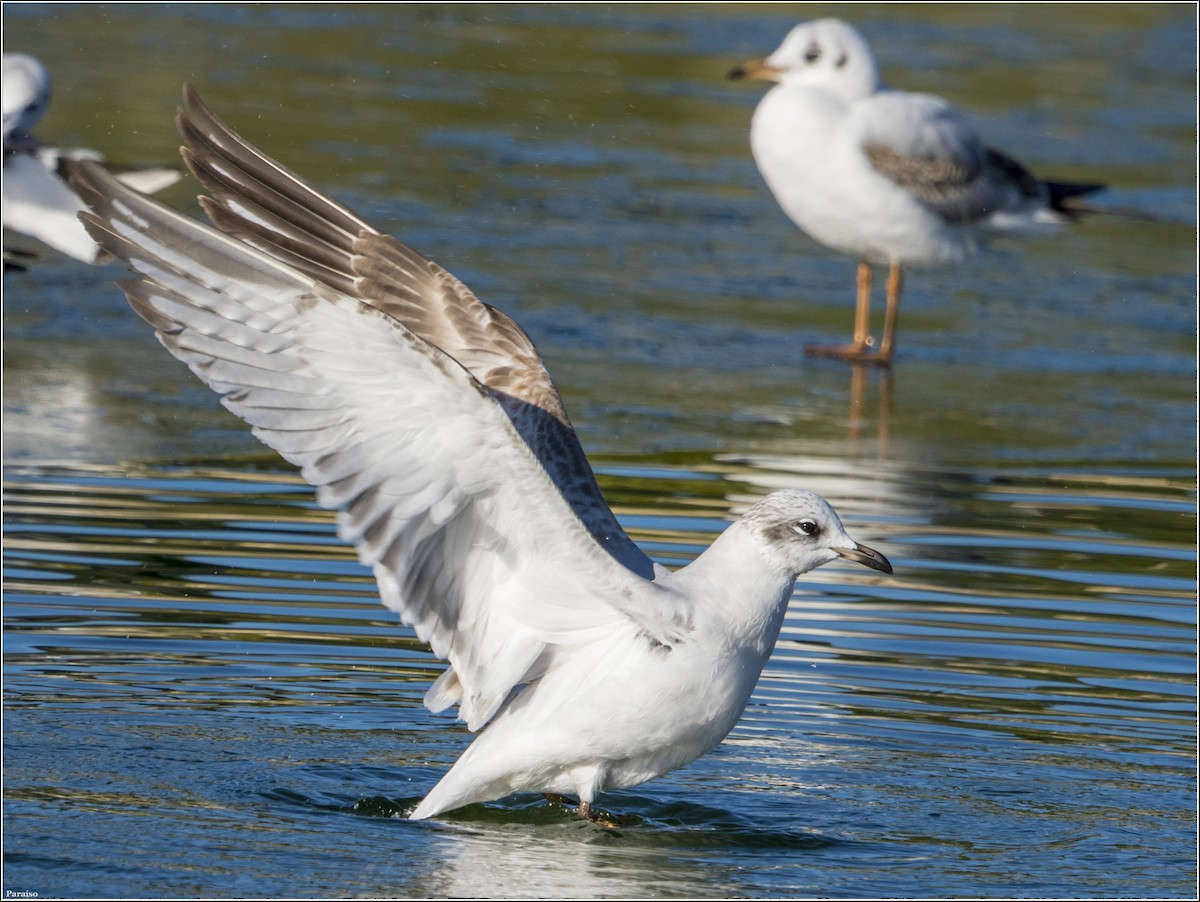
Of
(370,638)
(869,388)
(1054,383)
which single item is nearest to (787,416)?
(869,388)

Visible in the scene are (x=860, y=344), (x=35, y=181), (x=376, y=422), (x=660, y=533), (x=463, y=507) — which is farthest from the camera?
(x=860, y=344)

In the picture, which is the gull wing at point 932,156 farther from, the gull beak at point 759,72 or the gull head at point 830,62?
the gull beak at point 759,72

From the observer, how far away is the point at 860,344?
13.5 m

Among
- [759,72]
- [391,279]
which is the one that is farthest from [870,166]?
[391,279]

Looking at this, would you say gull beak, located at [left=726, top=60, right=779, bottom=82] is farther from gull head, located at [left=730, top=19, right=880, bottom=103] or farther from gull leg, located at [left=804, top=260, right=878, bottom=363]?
gull leg, located at [left=804, top=260, right=878, bottom=363]

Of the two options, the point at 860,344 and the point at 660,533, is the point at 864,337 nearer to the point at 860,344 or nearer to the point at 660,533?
the point at 860,344

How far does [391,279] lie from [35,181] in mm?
6350

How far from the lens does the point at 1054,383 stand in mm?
12945

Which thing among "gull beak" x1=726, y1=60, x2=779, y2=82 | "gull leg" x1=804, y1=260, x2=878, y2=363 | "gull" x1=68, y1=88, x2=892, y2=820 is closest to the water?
"gull leg" x1=804, y1=260, x2=878, y2=363

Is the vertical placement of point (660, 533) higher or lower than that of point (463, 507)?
lower

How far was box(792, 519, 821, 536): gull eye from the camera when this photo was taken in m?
6.53

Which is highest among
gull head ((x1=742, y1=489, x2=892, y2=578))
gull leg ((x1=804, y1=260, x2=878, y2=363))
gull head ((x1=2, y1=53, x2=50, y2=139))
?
gull head ((x1=2, y1=53, x2=50, y2=139))

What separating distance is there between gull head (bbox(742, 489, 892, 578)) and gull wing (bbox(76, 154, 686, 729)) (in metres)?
0.38

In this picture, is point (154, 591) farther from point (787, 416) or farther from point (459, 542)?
point (787, 416)
